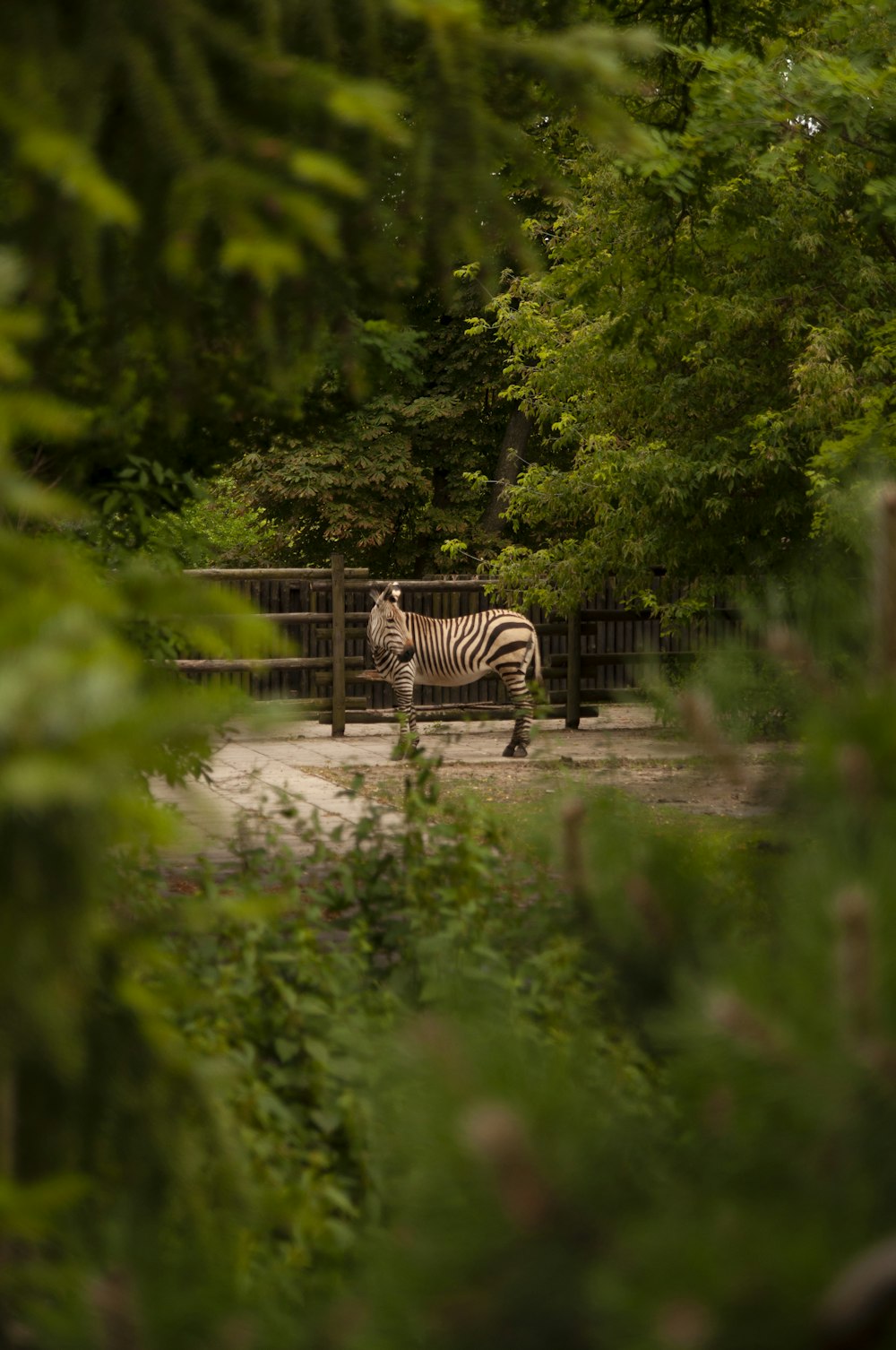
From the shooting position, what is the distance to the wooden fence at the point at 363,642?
20.6m

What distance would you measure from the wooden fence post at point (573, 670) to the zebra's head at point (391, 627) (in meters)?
2.82

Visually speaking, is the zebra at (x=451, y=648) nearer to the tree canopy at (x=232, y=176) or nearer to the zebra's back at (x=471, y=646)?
the zebra's back at (x=471, y=646)

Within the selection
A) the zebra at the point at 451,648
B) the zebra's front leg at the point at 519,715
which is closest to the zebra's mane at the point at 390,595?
the zebra at the point at 451,648

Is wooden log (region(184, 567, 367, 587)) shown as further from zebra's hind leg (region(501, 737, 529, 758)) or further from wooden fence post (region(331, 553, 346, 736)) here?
zebra's hind leg (region(501, 737, 529, 758))

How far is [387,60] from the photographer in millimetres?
3586

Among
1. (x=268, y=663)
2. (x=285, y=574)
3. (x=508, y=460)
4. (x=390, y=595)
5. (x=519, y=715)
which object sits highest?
(x=508, y=460)

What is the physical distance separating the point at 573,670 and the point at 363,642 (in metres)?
4.06

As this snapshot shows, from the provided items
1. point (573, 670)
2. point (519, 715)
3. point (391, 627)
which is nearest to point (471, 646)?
point (391, 627)

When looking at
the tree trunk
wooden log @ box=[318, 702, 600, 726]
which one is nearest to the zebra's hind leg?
wooden log @ box=[318, 702, 600, 726]

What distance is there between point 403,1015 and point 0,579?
2.40 metres

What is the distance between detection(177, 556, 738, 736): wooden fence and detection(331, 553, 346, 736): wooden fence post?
0.01 m

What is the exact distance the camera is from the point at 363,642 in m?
24.4

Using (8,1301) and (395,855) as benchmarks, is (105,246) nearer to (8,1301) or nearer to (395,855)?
(8,1301)

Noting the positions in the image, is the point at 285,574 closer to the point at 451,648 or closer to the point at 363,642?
the point at 451,648
